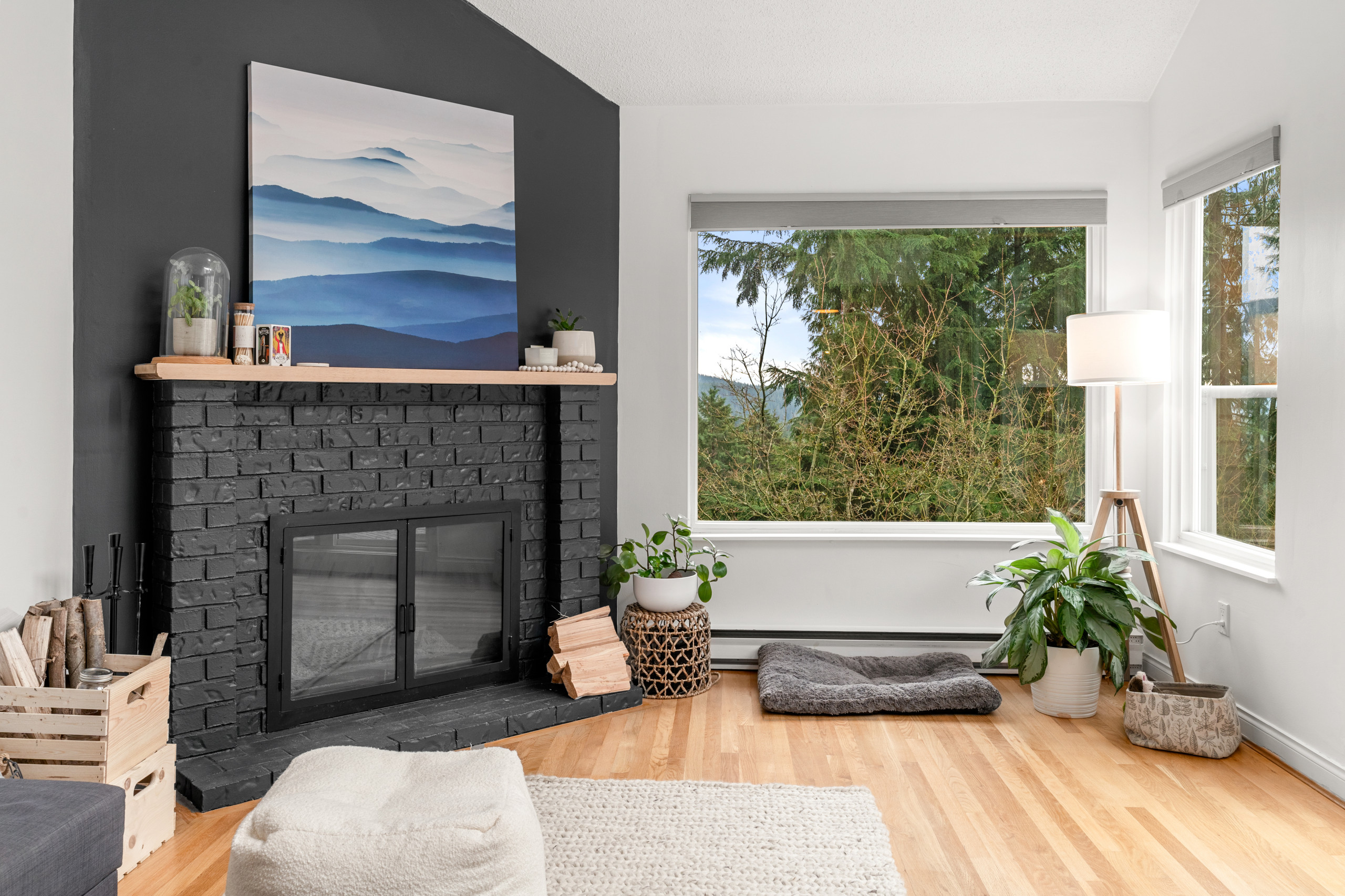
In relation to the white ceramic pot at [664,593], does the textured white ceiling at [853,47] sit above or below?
above

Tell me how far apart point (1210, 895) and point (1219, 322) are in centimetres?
224

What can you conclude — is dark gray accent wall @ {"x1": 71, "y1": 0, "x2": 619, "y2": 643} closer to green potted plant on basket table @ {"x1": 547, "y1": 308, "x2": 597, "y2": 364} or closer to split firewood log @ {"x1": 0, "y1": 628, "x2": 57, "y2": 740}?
split firewood log @ {"x1": 0, "y1": 628, "x2": 57, "y2": 740}

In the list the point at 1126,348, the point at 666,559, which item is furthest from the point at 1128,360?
the point at 666,559

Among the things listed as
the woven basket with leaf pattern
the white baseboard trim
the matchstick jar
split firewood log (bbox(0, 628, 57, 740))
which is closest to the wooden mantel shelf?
the matchstick jar

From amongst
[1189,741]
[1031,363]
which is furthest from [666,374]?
[1189,741]

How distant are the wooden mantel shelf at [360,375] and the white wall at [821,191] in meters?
0.50

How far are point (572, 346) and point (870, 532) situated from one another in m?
1.61

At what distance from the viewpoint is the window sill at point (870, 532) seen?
4203mm

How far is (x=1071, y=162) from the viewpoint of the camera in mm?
4137

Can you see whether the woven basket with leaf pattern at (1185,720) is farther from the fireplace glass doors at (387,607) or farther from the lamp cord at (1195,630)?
the fireplace glass doors at (387,607)

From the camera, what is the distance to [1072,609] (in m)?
3.43

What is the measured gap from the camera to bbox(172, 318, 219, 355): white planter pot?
282 centimetres

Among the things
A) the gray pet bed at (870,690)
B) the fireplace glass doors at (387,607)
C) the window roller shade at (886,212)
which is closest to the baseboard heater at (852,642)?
the gray pet bed at (870,690)

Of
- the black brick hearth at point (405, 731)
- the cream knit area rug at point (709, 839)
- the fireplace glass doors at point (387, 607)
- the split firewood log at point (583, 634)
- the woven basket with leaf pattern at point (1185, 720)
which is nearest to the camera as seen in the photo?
the cream knit area rug at point (709, 839)
